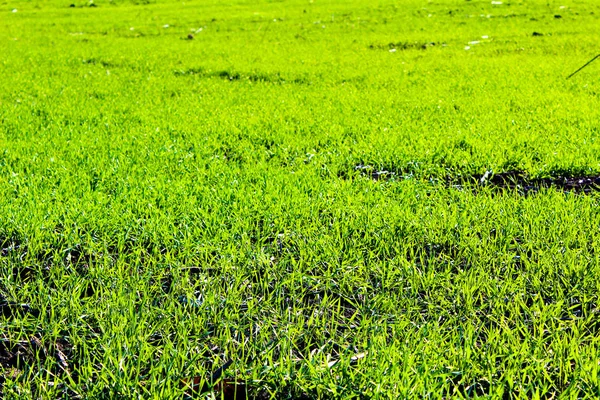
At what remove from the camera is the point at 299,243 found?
129 inches

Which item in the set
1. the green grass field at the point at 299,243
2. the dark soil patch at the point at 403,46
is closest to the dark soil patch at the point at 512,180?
the green grass field at the point at 299,243

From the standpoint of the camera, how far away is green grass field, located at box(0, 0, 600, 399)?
7.40 feet

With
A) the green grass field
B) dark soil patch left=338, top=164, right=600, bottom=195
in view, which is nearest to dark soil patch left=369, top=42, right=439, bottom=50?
the green grass field

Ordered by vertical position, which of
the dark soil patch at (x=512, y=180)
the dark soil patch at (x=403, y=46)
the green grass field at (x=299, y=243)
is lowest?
the dark soil patch at (x=512, y=180)

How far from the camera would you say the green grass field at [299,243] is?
2.26 meters

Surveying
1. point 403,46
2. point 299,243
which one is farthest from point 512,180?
point 403,46

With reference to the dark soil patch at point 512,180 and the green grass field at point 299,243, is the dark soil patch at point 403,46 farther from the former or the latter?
the dark soil patch at point 512,180

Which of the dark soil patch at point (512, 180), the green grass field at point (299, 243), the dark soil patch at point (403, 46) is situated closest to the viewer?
the green grass field at point (299, 243)

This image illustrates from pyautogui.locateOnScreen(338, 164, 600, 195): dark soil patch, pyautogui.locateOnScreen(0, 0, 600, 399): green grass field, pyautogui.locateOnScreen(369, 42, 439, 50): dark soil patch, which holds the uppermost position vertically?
pyautogui.locateOnScreen(369, 42, 439, 50): dark soil patch

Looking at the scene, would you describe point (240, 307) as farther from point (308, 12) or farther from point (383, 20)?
point (308, 12)

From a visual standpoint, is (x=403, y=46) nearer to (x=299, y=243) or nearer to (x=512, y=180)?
(x=512, y=180)

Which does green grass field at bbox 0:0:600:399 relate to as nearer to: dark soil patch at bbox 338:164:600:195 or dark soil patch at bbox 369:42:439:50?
dark soil patch at bbox 338:164:600:195

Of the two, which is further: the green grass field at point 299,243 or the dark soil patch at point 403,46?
the dark soil patch at point 403,46

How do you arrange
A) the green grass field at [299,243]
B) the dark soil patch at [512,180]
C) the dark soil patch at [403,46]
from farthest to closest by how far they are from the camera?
the dark soil patch at [403,46], the dark soil patch at [512,180], the green grass field at [299,243]
